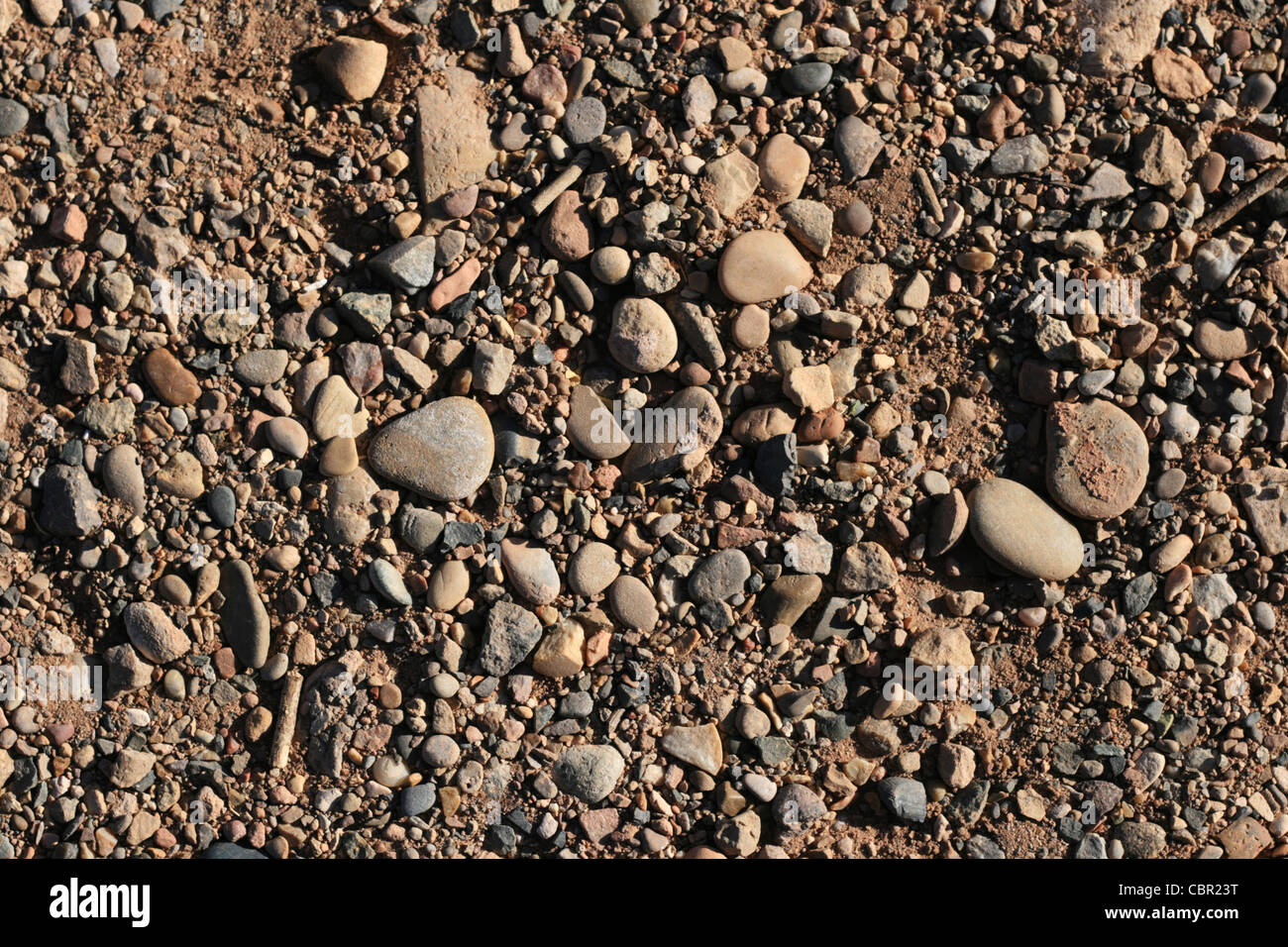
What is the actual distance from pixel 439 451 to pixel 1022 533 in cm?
181

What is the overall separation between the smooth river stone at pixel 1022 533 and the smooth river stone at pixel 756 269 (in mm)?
895

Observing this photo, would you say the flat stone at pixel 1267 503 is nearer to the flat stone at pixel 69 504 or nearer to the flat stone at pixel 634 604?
the flat stone at pixel 634 604

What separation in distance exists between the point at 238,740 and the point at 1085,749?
2.64 metres

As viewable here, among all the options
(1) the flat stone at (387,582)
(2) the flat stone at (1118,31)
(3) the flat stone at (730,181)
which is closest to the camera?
(1) the flat stone at (387,582)

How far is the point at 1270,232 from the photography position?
3.52 metres

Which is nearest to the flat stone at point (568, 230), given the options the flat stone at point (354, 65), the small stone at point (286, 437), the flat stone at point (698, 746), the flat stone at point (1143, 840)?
the flat stone at point (354, 65)

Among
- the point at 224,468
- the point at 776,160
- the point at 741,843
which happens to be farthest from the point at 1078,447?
the point at 224,468

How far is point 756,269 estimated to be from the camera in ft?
11.2

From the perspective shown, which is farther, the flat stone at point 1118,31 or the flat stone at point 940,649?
the flat stone at point 1118,31

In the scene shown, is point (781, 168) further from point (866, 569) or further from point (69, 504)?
point (69, 504)

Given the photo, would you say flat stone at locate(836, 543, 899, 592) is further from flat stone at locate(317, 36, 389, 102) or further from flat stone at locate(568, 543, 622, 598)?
flat stone at locate(317, 36, 389, 102)

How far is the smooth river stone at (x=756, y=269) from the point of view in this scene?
11.2 feet

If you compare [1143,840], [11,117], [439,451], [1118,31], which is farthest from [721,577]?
[11,117]

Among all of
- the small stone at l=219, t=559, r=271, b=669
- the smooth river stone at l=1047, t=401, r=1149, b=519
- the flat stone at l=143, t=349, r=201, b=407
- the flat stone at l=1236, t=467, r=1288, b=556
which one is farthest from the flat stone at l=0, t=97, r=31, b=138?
the flat stone at l=1236, t=467, r=1288, b=556
